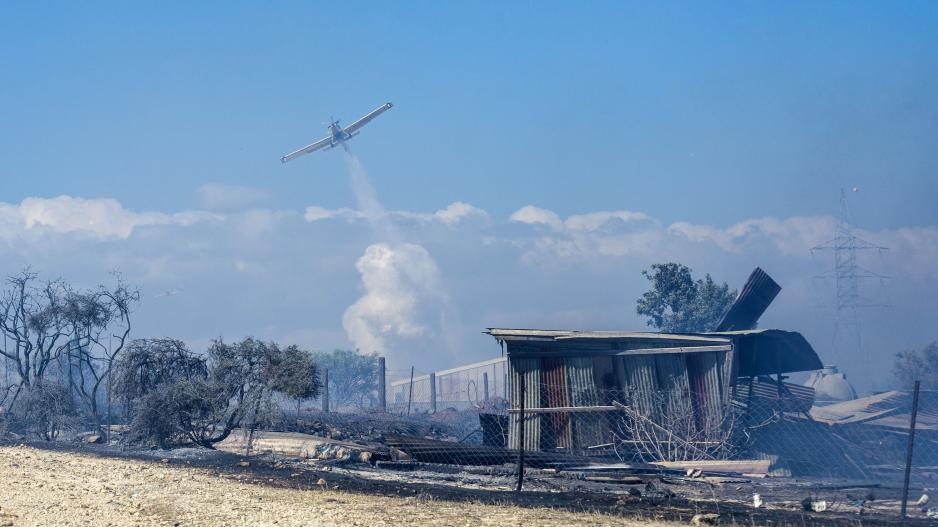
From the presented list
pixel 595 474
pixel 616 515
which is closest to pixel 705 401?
pixel 595 474

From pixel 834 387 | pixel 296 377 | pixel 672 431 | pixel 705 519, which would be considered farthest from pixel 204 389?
pixel 834 387

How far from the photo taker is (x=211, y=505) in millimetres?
11984

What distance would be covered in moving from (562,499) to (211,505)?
513 centimetres

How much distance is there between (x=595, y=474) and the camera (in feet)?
56.3

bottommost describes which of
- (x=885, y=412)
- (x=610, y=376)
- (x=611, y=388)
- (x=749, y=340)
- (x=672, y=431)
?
(x=672, y=431)

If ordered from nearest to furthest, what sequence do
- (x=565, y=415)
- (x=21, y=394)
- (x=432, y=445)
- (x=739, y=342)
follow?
(x=432, y=445)
(x=565, y=415)
(x=739, y=342)
(x=21, y=394)

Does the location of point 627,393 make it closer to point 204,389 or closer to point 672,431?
point 672,431

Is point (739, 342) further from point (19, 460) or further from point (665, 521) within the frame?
point (19, 460)

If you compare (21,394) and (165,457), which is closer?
(165,457)

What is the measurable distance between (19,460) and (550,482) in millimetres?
11489

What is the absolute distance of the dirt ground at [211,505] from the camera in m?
10.6

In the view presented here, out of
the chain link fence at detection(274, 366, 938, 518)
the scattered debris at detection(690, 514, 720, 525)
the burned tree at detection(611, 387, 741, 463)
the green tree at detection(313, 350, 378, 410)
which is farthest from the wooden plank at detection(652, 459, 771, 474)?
A: the green tree at detection(313, 350, 378, 410)

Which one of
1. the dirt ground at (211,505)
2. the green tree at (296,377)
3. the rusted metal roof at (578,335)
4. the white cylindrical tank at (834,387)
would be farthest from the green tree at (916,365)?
the dirt ground at (211,505)

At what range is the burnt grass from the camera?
1104 centimetres
